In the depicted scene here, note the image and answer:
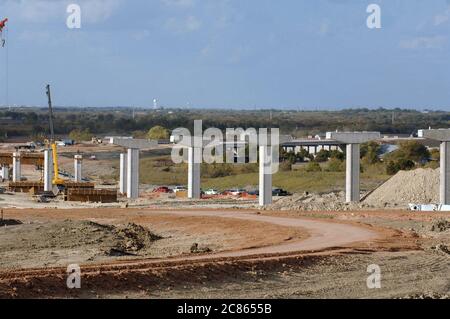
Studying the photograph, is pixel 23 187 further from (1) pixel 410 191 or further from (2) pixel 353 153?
(1) pixel 410 191

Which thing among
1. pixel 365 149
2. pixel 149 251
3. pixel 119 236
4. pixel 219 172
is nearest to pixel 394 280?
pixel 149 251

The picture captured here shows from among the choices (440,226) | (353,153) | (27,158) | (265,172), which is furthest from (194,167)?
(27,158)

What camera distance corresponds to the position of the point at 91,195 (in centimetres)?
6969

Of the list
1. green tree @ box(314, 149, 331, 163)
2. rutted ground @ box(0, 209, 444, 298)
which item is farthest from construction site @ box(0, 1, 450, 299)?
green tree @ box(314, 149, 331, 163)

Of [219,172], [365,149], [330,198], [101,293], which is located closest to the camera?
[101,293]

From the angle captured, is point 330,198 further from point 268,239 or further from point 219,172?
point 219,172

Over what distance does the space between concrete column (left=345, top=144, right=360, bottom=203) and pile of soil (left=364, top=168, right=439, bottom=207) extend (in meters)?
0.98

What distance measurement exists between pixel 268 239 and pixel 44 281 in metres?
14.1

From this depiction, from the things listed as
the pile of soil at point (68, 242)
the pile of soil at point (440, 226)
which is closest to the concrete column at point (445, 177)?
the pile of soil at point (440, 226)

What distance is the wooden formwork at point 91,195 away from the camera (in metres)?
68.5

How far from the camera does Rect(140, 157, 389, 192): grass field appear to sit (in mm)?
82000

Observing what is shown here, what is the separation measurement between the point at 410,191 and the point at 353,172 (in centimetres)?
388

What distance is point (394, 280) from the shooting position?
2734 cm

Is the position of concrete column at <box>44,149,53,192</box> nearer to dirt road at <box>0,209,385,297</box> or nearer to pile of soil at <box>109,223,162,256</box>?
dirt road at <box>0,209,385,297</box>
